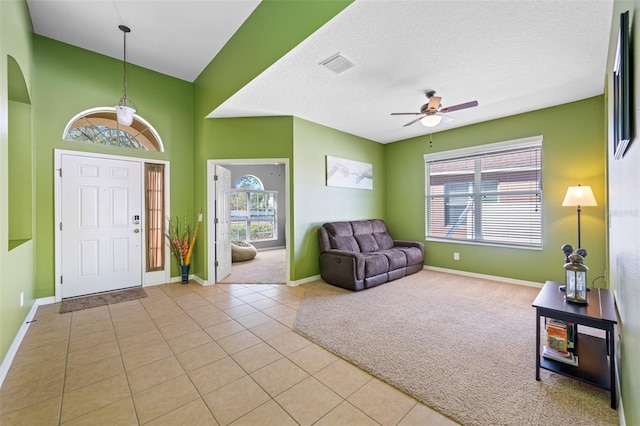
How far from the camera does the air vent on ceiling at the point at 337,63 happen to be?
107 inches

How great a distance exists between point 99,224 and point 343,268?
3.66m

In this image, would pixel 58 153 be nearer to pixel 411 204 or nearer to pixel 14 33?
pixel 14 33

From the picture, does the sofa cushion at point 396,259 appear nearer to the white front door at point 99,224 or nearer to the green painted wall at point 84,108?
the green painted wall at point 84,108

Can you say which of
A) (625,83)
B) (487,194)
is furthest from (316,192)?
(625,83)

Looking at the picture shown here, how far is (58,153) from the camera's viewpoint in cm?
354

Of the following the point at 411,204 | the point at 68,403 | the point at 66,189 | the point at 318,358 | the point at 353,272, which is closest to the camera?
the point at 68,403

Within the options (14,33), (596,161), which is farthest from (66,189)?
(596,161)

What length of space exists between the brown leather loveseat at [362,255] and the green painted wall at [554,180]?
0.89m

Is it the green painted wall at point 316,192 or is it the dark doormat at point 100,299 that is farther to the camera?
the green painted wall at point 316,192

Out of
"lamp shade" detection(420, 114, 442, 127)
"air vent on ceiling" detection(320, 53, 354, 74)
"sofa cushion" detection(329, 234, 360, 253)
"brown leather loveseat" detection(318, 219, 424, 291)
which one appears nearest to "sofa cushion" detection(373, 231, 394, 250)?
"brown leather loveseat" detection(318, 219, 424, 291)

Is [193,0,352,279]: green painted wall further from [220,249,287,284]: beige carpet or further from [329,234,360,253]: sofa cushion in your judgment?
[329,234,360,253]: sofa cushion

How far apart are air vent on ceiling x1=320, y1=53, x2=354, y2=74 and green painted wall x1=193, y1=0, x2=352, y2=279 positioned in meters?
0.42

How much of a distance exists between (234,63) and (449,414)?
163 inches

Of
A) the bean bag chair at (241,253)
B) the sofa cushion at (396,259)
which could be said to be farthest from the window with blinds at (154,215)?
the sofa cushion at (396,259)
